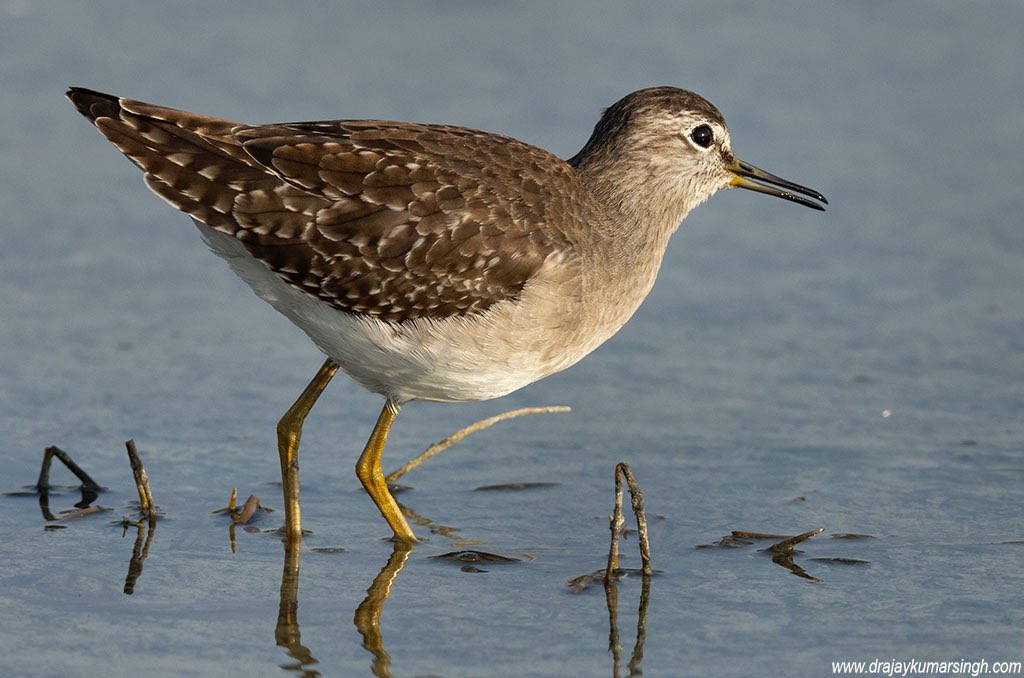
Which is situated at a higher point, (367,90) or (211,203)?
(367,90)

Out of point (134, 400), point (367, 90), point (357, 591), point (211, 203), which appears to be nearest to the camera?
point (357, 591)

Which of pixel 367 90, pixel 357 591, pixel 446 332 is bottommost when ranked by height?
pixel 357 591

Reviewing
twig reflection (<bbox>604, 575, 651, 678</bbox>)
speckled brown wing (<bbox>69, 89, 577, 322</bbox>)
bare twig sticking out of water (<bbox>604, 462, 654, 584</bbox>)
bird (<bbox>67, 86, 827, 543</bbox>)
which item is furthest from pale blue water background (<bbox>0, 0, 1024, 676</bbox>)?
speckled brown wing (<bbox>69, 89, 577, 322</bbox>)

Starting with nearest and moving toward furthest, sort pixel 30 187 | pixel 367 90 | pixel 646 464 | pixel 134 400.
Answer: pixel 646 464 → pixel 134 400 → pixel 30 187 → pixel 367 90

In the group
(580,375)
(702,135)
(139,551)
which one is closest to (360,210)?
(139,551)

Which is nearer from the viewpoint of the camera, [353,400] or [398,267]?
[398,267]

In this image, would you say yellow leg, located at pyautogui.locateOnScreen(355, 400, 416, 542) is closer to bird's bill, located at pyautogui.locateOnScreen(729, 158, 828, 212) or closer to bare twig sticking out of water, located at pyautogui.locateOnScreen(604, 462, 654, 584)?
bare twig sticking out of water, located at pyautogui.locateOnScreen(604, 462, 654, 584)

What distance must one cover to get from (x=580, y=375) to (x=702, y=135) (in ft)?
6.24

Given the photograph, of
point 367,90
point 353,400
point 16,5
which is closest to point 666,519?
point 353,400

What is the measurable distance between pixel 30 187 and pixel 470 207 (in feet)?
17.1

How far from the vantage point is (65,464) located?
798 cm

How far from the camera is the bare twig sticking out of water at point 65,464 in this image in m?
7.84

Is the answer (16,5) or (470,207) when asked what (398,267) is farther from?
(16,5)

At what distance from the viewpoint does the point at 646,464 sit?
28.6 ft
